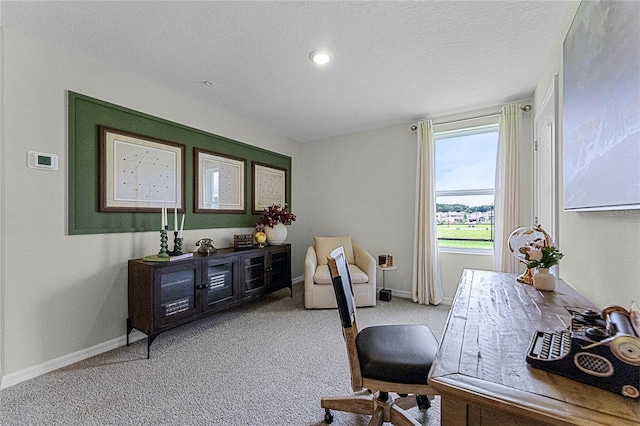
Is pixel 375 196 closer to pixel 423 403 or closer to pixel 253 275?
pixel 253 275

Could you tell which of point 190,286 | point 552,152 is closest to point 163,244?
point 190,286

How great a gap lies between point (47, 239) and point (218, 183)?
65.0 inches

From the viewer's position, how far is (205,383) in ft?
6.25

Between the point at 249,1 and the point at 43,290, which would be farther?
the point at 43,290

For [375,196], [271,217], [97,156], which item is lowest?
[271,217]

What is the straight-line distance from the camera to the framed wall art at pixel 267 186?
394 centimetres

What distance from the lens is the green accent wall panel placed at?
2.22 m

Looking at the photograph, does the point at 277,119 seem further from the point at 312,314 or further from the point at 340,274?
the point at 340,274

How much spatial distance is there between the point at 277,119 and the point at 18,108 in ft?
7.96

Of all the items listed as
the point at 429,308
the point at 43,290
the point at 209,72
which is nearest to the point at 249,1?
the point at 209,72

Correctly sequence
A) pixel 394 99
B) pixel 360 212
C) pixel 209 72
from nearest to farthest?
pixel 209 72
pixel 394 99
pixel 360 212

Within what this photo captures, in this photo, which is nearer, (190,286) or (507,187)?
(190,286)

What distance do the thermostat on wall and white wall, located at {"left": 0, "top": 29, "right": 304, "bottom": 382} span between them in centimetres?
3

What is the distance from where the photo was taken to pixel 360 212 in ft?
14.0
